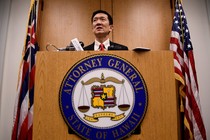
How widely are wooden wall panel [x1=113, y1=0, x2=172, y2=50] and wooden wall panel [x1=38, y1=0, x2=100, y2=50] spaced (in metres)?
0.36

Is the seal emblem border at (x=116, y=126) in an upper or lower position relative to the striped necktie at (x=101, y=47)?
lower

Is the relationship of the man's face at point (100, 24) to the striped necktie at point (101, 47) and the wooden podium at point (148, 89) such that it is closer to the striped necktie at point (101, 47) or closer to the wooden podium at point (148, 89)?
the striped necktie at point (101, 47)

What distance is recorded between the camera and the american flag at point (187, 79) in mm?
2338

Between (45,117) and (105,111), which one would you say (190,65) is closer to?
(105,111)

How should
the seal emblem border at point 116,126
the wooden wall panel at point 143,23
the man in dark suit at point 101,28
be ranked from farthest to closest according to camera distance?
the wooden wall panel at point 143,23 < the man in dark suit at point 101,28 < the seal emblem border at point 116,126

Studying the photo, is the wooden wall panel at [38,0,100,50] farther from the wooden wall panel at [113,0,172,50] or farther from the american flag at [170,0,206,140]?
the american flag at [170,0,206,140]

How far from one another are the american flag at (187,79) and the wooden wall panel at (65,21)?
3.84ft

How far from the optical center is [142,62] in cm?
146

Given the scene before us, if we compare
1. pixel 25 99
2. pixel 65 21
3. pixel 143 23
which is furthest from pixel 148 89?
pixel 65 21

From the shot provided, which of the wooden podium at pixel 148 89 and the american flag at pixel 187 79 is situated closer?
the wooden podium at pixel 148 89

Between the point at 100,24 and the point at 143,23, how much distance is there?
42.3 inches

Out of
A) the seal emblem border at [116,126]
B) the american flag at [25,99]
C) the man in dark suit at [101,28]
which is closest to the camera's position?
the seal emblem border at [116,126]

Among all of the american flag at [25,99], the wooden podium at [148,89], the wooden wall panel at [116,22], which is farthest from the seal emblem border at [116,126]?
the wooden wall panel at [116,22]

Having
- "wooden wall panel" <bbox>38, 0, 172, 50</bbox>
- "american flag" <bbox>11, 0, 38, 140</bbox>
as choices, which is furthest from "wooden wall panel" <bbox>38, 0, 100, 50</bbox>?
"american flag" <bbox>11, 0, 38, 140</bbox>
